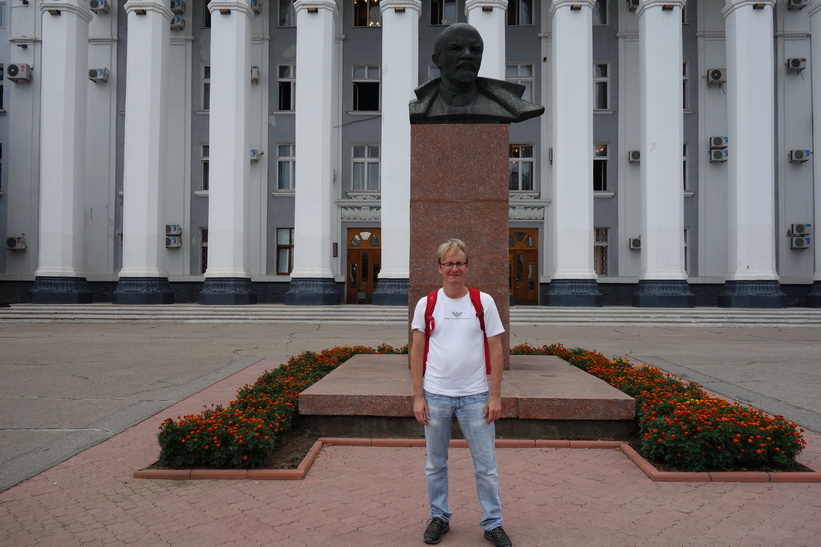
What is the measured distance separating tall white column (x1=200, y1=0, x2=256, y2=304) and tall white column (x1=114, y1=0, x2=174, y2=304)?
7.33 ft

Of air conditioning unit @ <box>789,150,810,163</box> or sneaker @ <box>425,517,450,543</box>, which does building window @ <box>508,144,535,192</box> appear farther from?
sneaker @ <box>425,517,450,543</box>

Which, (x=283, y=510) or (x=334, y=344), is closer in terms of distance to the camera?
(x=283, y=510)

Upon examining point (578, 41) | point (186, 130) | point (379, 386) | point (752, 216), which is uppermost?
point (578, 41)

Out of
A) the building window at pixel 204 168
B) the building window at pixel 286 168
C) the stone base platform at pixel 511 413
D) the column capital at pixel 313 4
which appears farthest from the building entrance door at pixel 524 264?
the stone base platform at pixel 511 413

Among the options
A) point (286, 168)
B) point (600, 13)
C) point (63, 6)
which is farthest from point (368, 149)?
point (63, 6)

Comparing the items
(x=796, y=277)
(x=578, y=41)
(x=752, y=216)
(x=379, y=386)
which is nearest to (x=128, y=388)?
(x=379, y=386)

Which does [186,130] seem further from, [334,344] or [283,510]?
[283,510]

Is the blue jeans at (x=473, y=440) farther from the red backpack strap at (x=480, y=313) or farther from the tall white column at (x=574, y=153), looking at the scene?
the tall white column at (x=574, y=153)

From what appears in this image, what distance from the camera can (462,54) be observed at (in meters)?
6.83

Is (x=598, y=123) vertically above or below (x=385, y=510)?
above

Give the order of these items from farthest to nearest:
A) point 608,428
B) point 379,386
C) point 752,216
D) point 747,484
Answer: point 752,216 → point 379,386 → point 608,428 → point 747,484

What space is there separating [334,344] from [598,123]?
1873cm

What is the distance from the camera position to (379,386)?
6.09m

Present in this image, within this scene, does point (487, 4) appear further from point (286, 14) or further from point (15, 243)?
point (15, 243)
